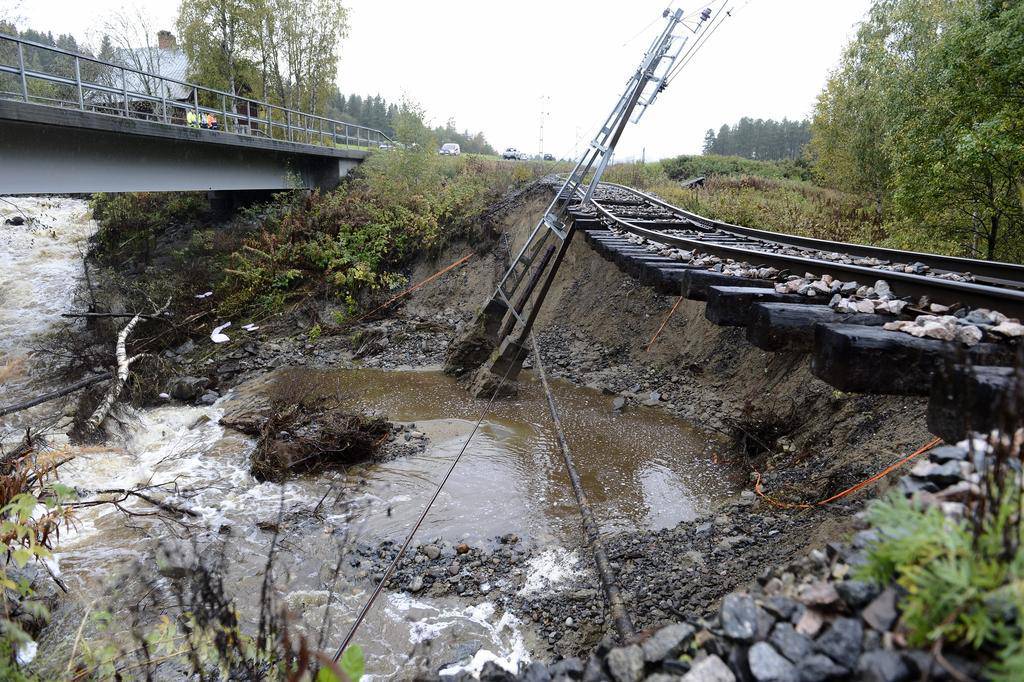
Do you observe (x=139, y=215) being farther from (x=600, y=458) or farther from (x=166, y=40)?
(x=600, y=458)

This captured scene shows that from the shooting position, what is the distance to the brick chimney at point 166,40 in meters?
29.0

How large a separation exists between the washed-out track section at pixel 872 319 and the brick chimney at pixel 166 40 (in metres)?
31.6

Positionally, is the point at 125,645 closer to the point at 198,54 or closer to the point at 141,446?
the point at 141,446

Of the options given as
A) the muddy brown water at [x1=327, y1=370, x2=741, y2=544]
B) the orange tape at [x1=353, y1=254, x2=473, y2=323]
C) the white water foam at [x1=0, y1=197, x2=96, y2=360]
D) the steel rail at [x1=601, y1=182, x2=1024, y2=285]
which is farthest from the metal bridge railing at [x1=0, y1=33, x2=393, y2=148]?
the steel rail at [x1=601, y1=182, x2=1024, y2=285]

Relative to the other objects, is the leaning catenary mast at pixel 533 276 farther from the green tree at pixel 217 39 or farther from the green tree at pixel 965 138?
the green tree at pixel 217 39

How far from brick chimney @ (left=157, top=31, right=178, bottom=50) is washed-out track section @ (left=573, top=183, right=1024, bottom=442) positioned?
31.6 meters

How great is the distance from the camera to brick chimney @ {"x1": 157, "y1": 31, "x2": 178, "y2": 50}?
29.0 meters

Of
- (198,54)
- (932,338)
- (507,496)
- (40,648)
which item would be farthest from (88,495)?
(198,54)

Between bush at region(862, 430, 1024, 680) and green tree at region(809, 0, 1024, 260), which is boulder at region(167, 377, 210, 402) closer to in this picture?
bush at region(862, 430, 1024, 680)

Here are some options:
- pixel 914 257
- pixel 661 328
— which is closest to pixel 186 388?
pixel 661 328

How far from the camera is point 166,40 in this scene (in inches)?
1161

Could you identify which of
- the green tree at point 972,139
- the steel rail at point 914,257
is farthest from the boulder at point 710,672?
the green tree at point 972,139

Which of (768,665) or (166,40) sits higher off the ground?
(166,40)

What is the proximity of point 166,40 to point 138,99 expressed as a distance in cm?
2153
